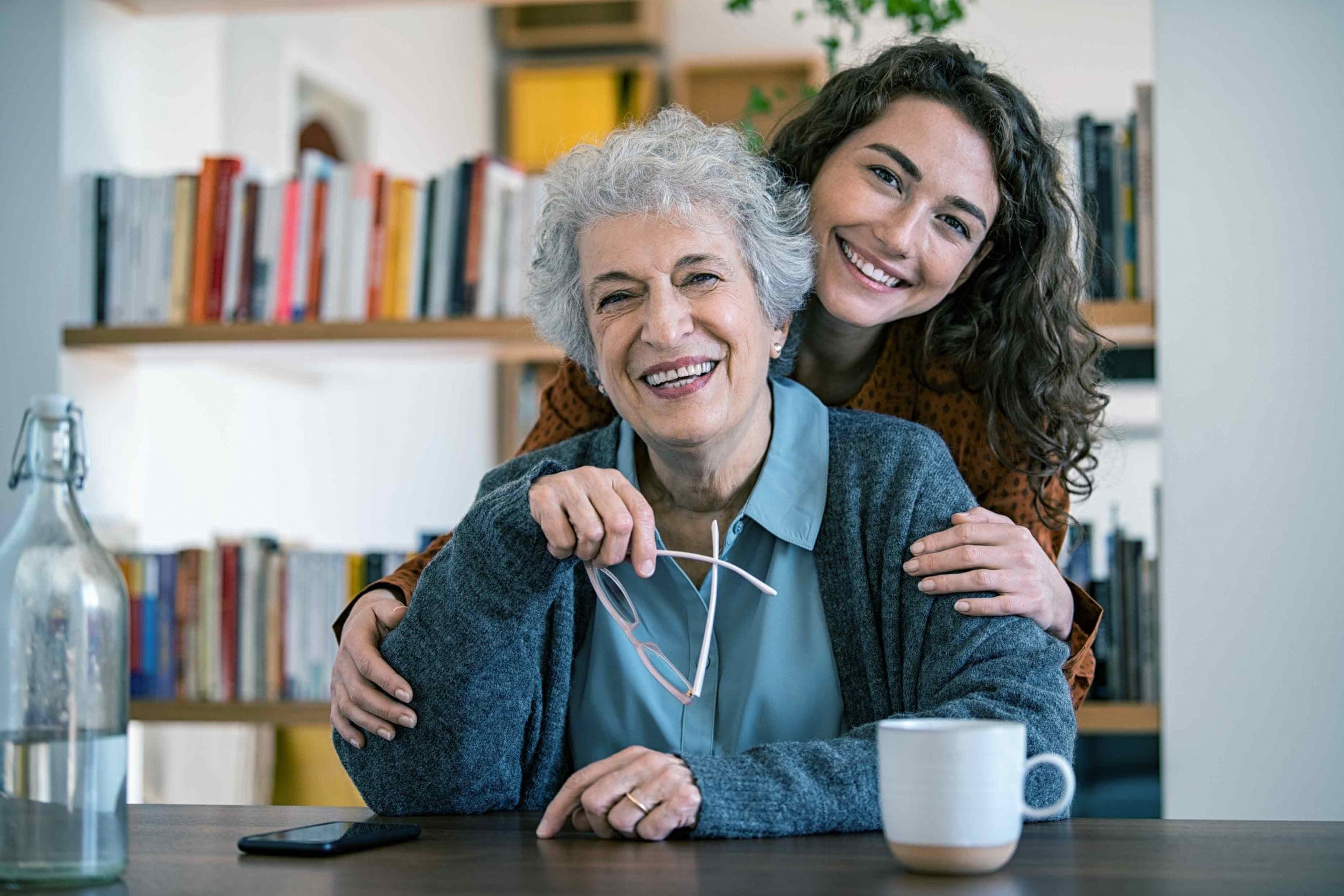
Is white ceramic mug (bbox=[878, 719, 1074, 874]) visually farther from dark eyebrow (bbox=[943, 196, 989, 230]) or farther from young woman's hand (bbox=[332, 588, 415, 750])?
dark eyebrow (bbox=[943, 196, 989, 230])

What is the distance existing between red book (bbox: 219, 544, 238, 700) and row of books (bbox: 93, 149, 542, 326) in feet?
1.52

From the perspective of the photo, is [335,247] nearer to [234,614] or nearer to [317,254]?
[317,254]

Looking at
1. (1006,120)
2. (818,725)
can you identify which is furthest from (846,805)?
(1006,120)

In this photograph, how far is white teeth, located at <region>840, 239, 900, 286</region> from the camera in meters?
1.69

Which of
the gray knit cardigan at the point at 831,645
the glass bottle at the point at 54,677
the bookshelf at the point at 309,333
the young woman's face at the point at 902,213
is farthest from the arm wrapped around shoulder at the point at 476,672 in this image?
the bookshelf at the point at 309,333

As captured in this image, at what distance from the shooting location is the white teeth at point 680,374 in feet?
4.75

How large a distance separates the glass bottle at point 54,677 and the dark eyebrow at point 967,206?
1.11 metres

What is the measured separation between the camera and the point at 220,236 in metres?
2.74

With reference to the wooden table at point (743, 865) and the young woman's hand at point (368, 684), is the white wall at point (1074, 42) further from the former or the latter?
the wooden table at point (743, 865)

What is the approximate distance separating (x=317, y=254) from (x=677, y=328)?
1.49m

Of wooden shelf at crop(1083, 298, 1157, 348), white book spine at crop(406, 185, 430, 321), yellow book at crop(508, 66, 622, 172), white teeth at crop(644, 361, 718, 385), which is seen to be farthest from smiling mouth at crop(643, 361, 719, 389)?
yellow book at crop(508, 66, 622, 172)

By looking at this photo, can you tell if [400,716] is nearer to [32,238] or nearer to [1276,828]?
[1276,828]

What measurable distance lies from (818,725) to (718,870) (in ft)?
1.63

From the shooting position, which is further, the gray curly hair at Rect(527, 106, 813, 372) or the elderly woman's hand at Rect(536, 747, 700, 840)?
the gray curly hair at Rect(527, 106, 813, 372)
